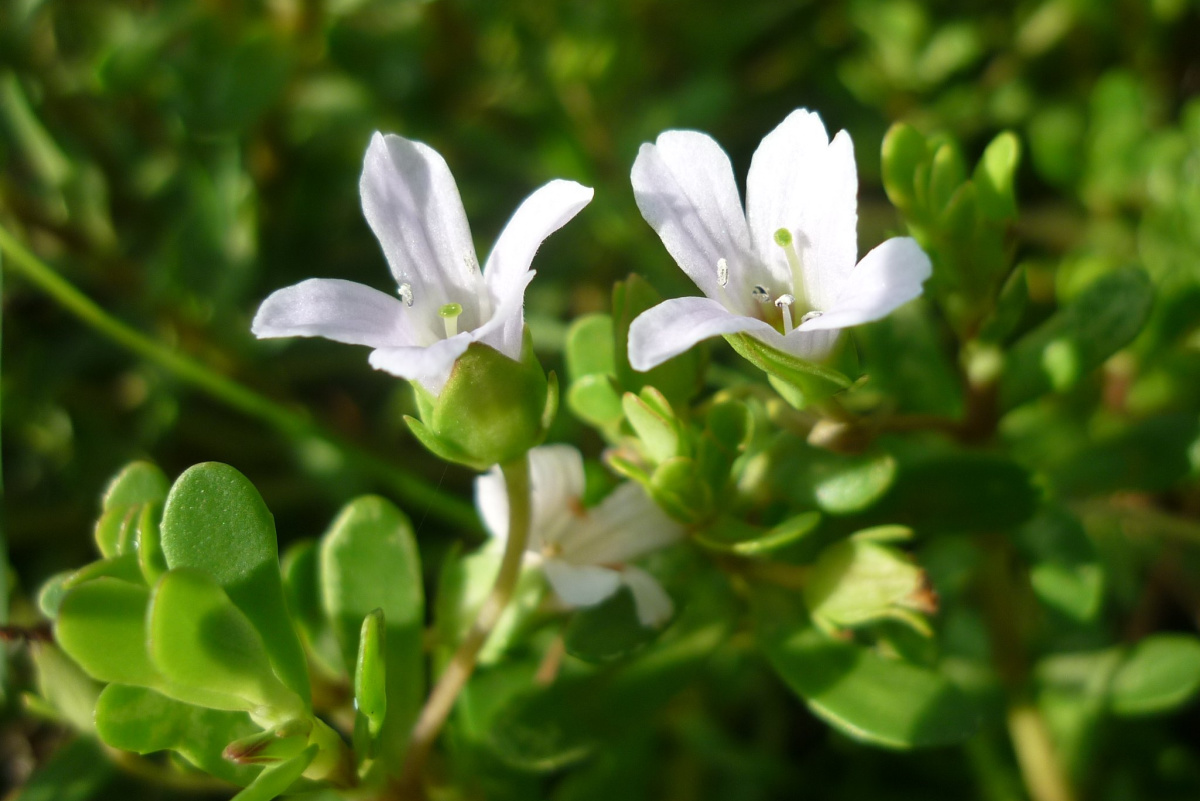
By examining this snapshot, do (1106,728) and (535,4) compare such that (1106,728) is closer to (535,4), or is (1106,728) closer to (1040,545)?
(1040,545)

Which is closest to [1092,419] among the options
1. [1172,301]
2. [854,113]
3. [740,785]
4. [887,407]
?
[1172,301]

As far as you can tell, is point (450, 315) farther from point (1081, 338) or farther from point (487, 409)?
point (1081, 338)

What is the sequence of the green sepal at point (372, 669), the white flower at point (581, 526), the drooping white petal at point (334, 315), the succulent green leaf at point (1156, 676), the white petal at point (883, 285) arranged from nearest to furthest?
the white petal at point (883, 285) → the drooping white petal at point (334, 315) → the green sepal at point (372, 669) → the white flower at point (581, 526) → the succulent green leaf at point (1156, 676)

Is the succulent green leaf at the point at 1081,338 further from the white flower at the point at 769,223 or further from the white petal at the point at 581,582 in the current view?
the white petal at the point at 581,582

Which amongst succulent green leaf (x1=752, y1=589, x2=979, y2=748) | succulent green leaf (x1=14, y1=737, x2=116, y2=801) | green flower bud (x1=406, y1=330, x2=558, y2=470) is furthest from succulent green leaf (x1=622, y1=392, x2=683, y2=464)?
succulent green leaf (x1=14, y1=737, x2=116, y2=801)

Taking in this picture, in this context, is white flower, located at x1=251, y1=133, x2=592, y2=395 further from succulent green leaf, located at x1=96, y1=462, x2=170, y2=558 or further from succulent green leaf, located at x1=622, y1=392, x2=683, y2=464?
succulent green leaf, located at x1=96, y1=462, x2=170, y2=558

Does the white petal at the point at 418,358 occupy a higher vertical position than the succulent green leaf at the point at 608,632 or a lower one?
higher

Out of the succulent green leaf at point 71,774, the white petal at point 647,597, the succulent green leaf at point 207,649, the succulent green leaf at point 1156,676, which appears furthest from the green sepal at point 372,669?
the succulent green leaf at point 1156,676
